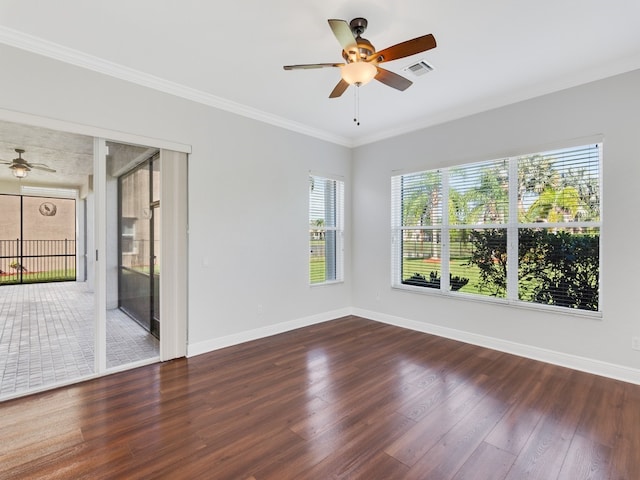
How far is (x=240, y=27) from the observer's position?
8.12 ft

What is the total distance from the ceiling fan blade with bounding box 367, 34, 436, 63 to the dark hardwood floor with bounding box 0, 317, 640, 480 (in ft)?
8.83

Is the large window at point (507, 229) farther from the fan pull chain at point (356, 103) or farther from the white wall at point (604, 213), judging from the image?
the fan pull chain at point (356, 103)

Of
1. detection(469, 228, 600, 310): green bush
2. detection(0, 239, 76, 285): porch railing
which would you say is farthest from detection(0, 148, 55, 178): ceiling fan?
detection(469, 228, 600, 310): green bush

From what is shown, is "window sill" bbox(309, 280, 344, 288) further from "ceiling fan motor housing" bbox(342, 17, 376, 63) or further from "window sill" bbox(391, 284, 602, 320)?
"ceiling fan motor housing" bbox(342, 17, 376, 63)

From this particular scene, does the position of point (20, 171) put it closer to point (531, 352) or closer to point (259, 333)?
point (259, 333)

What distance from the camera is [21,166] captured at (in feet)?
9.45

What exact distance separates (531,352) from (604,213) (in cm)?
165

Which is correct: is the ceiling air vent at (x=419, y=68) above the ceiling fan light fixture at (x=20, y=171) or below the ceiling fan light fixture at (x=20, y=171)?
above

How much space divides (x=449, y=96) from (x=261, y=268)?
318 cm

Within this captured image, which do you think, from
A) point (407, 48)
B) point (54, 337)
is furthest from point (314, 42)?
point (54, 337)

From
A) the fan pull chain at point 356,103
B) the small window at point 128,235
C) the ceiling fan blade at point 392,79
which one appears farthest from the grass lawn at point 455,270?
the small window at point 128,235

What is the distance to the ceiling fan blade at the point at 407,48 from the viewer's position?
2.09 meters

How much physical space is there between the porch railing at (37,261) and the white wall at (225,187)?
4.10 feet

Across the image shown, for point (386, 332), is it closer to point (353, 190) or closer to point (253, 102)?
point (353, 190)
